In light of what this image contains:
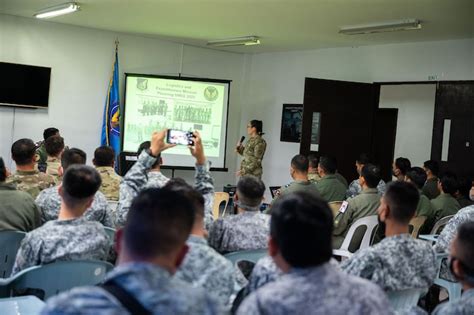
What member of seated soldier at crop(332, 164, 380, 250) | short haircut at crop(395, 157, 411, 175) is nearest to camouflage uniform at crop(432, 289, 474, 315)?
seated soldier at crop(332, 164, 380, 250)

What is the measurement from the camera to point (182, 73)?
32.8 feet

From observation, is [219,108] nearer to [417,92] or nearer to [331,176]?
[417,92]

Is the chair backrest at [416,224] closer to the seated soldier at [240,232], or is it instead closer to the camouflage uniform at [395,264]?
the seated soldier at [240,232]

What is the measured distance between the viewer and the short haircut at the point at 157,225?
1283 millimetres

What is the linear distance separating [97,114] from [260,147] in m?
2.66

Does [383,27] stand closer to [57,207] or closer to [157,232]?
[57,207]

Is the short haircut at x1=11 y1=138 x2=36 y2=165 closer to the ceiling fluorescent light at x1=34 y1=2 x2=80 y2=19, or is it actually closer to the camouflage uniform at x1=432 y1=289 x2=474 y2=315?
the camouflage uniform at x1=432 y1=289 x2=474 y2=315

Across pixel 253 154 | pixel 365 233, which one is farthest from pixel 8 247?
pixel 253 154

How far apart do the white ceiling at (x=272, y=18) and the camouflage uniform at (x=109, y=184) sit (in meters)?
2.49

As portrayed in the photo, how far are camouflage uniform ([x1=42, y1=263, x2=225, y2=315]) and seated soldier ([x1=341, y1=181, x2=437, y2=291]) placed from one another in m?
1.21

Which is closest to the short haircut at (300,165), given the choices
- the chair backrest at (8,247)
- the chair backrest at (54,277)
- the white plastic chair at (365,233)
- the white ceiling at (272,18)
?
the white plastic chair at (365,233)

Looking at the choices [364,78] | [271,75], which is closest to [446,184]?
[364,78]

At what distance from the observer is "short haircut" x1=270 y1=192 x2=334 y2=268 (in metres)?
1.45

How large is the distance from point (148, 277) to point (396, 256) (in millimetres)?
1414
